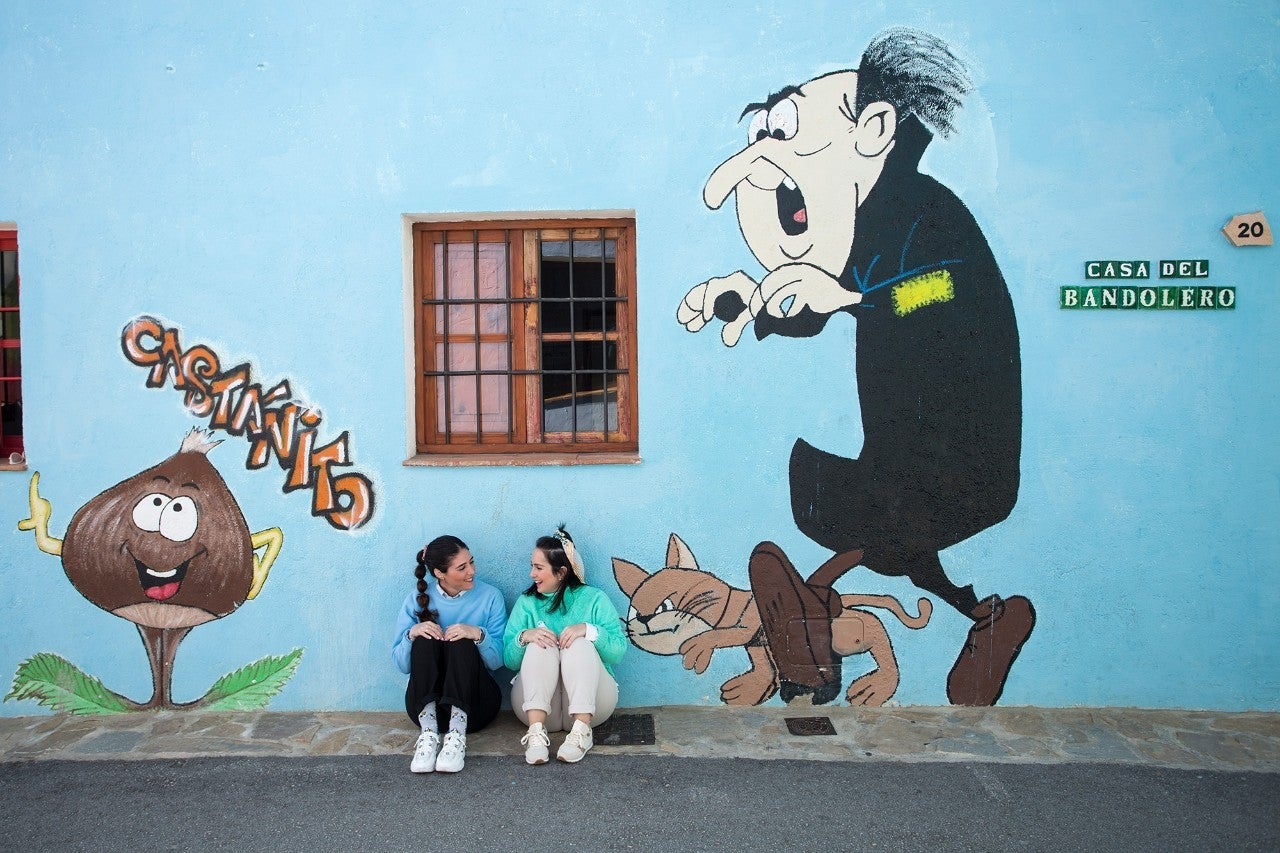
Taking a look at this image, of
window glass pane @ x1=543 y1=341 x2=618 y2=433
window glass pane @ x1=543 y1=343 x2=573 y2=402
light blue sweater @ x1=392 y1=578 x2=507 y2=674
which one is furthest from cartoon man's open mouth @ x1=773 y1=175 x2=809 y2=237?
light blue sweater @ x1=392 y1=578 x2=507 y2=674

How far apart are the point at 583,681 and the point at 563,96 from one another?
2.92 metres

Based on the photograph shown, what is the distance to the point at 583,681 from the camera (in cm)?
402

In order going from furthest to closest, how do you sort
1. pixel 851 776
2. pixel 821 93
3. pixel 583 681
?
pixel 821 93 < pixel 583 681 < pixel 851 776

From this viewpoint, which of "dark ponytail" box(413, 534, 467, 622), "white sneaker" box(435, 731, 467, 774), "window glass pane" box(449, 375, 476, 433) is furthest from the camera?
"window glass pane" box(449, 375, 476, 433)

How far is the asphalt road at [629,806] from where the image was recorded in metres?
3.28

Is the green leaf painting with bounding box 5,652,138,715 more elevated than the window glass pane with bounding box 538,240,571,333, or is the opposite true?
the window glass pane with bounding box 538,240,571,333

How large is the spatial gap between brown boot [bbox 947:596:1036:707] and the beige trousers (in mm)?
1834

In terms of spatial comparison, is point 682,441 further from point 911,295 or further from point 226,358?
point 226,358

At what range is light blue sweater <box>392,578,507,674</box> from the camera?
4273mm

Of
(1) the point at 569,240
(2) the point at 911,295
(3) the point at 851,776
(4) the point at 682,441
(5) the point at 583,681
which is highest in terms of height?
(1) the point at 569,240

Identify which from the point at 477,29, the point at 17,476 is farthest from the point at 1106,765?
the point at 17,476

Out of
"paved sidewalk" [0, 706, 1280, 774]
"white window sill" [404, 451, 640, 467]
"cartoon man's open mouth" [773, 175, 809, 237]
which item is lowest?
"paved sidewalk" [0, 706, 1280, 774]

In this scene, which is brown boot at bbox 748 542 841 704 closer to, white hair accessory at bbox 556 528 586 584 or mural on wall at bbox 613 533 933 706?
mural on wall at bbox 613 533 933 706

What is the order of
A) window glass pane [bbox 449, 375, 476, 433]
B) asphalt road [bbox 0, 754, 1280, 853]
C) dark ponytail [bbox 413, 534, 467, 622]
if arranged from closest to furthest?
asphalt road [bbox 0, 754, 1280, 853]
dark ponytail [bbox 413, 534, 467, 622]
window glass pane [bbox 449, 375, 476, 433]
